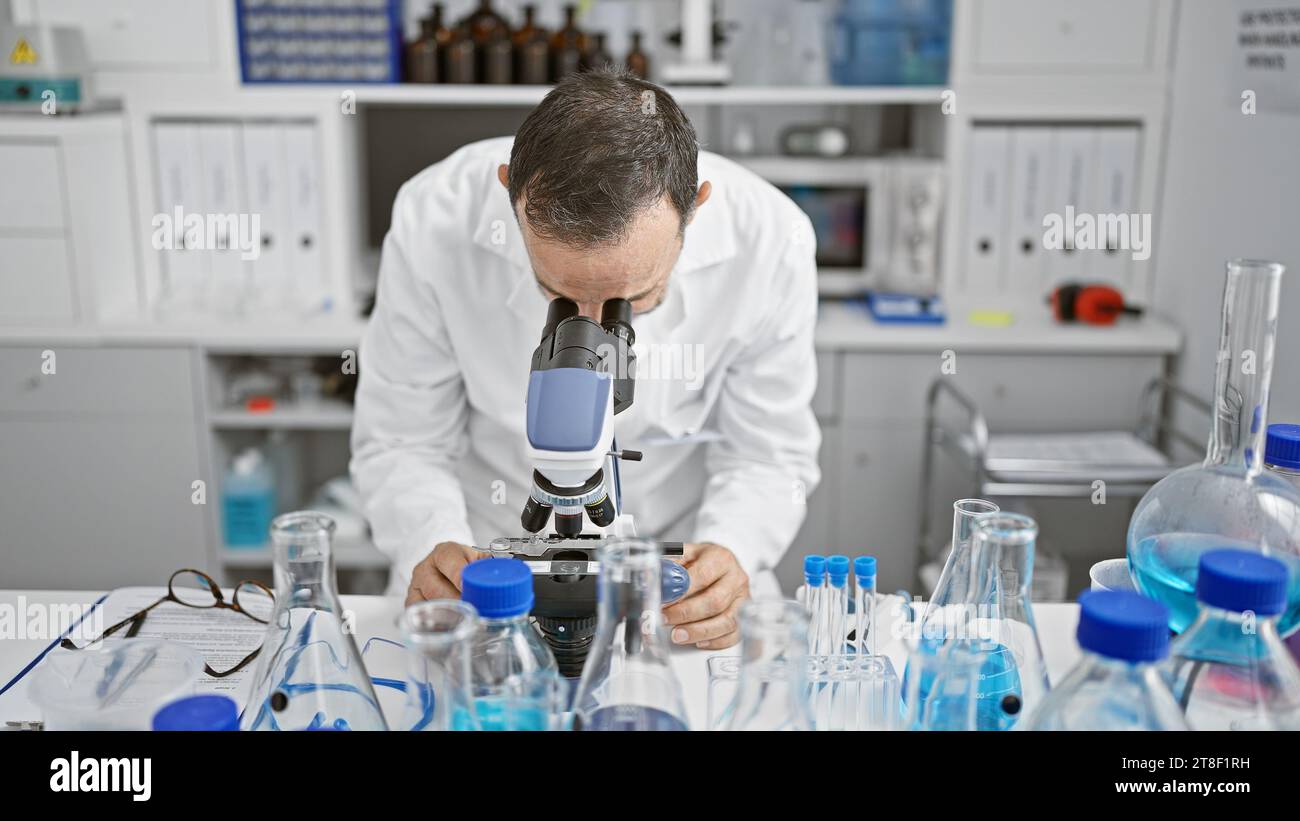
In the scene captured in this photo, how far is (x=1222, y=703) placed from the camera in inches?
28.3

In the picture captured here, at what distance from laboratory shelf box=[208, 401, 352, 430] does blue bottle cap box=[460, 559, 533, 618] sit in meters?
2.09

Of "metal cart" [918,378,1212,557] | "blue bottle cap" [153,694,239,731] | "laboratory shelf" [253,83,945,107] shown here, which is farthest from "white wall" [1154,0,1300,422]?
"blue bottle cap" [153,694,239,731]

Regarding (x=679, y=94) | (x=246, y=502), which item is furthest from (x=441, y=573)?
(x=679, y=94)

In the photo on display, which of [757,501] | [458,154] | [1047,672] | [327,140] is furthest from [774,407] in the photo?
[327,140]

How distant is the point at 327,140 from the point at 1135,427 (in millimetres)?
2131

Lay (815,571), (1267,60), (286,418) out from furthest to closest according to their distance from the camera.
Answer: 1. (286,418)
2. (1267,60)
3. (815,571)

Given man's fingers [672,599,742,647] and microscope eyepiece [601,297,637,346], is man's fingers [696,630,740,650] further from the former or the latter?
microscope eyepiece [601,297,637,346]

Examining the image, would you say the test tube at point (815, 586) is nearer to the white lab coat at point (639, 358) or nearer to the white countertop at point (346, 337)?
the white lab coat at point (639, 358)

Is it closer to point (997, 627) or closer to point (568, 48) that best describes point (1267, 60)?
point (568, 48)

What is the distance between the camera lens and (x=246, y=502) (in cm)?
283

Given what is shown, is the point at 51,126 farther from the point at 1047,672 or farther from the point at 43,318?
the point at 1047,672

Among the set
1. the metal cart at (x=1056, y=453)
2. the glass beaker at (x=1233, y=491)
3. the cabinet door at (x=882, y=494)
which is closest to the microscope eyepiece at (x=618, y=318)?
the glass beaker at (x=1233, y=491)

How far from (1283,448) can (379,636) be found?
0.91 meters

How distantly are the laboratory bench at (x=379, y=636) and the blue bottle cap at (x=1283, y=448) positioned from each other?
0.71 feet
